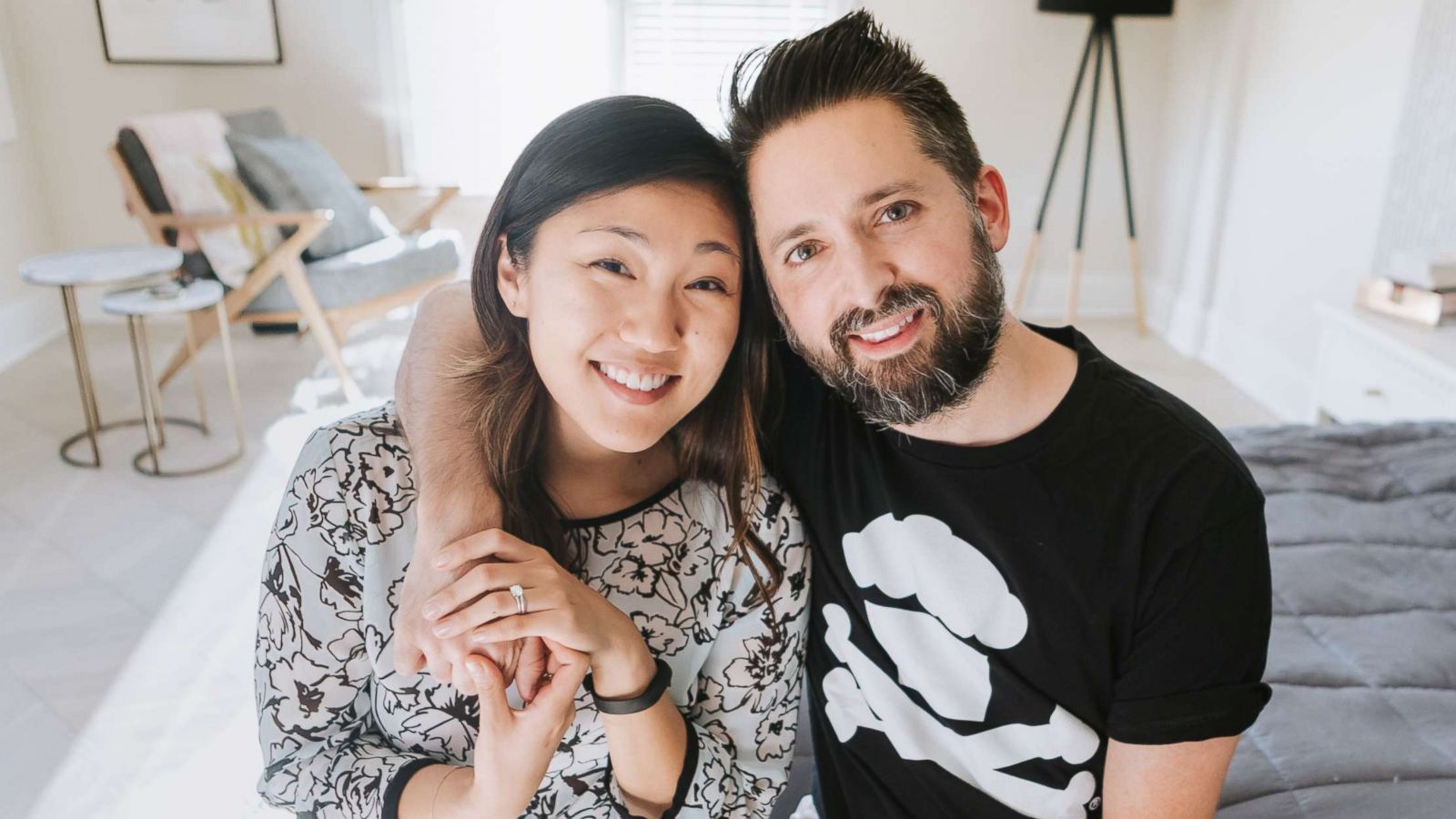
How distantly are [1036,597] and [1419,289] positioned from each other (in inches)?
88.7

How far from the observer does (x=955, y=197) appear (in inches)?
43.3

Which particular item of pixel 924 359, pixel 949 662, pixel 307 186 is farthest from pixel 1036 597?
pixel 307 186

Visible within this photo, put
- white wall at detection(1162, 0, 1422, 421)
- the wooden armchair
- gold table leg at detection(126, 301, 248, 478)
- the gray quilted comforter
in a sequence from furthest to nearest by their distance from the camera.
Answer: the wooden armchair, white wall at detection(1162, 0, 1422, 421), gold table leg at detection(126, 301, 248, 478), the gray quilted comforter

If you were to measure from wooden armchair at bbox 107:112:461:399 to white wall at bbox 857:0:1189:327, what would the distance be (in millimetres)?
2307

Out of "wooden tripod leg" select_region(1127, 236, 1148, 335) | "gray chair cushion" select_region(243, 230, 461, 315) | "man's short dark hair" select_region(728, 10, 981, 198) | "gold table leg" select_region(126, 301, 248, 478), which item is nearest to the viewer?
"man's short dark hair" select_region(728, 10, 981, 198)

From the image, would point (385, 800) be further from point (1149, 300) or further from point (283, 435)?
point (1149, 300)

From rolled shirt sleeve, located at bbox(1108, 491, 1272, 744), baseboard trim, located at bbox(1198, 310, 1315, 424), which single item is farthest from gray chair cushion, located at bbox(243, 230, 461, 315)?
rolled shirt sleeve, located at bbox(1108, 491, 1272, 744)

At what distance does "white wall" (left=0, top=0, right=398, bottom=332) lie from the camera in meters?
4.55

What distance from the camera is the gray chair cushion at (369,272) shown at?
3762 mm

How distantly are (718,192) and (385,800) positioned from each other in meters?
0.66

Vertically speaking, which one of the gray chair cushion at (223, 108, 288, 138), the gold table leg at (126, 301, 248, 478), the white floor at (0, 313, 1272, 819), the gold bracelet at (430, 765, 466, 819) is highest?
the gray chair cushion at (223, 108, 288, 138)

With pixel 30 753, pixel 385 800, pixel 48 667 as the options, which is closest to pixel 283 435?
pixel 48 667

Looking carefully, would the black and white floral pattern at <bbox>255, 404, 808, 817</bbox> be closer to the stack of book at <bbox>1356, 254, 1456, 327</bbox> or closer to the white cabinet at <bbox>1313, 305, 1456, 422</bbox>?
the white cabinet at <bbox>1313, 305, 1456, 422</bbox>

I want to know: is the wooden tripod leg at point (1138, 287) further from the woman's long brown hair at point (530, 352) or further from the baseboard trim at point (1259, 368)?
the woman's long brown hair at point (530, 352)
